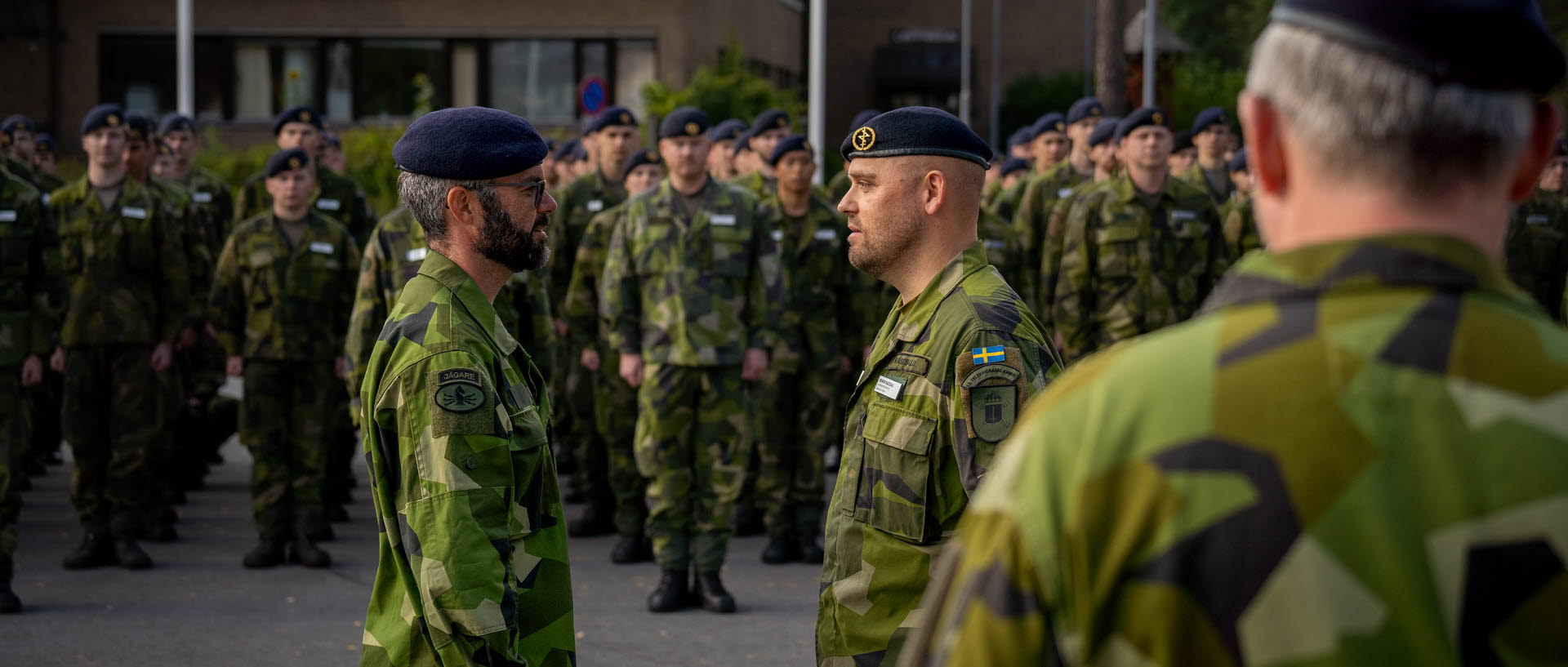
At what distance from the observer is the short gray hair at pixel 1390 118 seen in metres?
1.38

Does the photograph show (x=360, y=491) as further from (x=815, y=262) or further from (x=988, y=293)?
(x=988, y=293)

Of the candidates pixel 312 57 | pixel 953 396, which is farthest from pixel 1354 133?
pixel 312 57

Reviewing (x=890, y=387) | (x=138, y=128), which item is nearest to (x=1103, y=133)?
(x=138, y=128)

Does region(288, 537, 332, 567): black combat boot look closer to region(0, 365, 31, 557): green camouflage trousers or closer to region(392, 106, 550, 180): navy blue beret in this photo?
region(0, 365, 31, 557): green camouflage trousers

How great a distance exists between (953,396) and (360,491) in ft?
28.7

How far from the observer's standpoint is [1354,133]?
140 centimetres

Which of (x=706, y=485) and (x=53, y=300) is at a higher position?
(x=53, y=300)

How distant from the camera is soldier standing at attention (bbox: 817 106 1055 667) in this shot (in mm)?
3465

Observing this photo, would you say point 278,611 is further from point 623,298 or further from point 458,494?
point 458,494

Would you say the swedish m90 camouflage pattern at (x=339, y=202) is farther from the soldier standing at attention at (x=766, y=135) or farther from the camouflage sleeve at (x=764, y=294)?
the camouflage sleeve at (x=764, y=294)

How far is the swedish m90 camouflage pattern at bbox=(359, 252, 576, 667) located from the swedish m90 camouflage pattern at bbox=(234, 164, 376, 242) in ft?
23.8

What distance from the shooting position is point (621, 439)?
9336 mm

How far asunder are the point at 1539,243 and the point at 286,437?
10423 mm

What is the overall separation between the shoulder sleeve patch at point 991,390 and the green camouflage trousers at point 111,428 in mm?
6508
